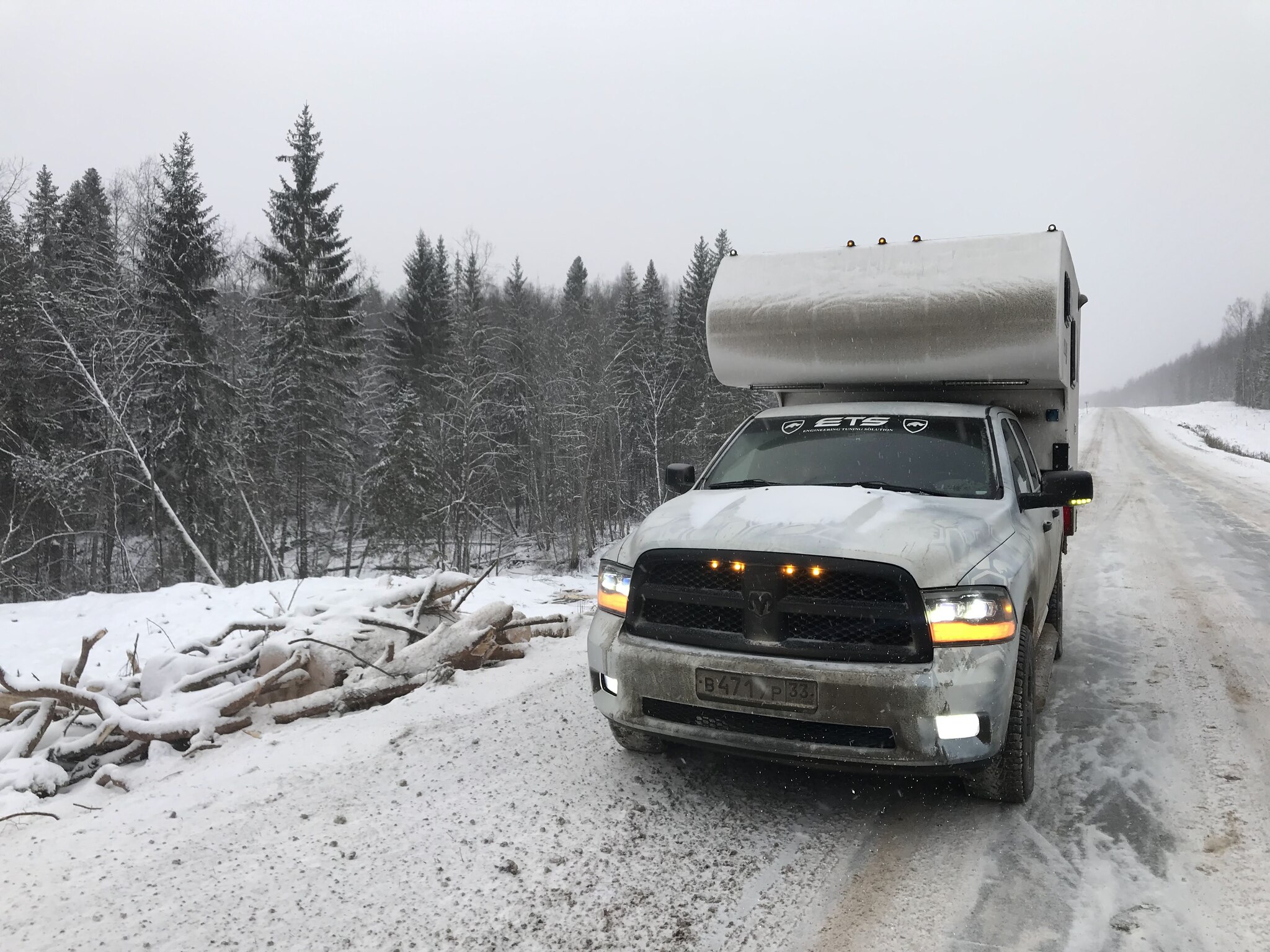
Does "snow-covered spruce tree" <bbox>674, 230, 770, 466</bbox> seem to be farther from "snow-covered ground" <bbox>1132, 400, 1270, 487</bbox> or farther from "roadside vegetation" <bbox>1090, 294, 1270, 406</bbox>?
"roadside vegetation" <bbox>1090, 294, 1270, 406</bbox>

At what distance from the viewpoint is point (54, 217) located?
30.5 metres

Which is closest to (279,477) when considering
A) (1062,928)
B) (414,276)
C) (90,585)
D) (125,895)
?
(90,585)

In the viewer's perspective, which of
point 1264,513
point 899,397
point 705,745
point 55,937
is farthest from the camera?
point 1264,513

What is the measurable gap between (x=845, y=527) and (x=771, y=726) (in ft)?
3.00

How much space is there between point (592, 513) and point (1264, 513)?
26.9m

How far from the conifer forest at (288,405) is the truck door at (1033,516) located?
10235 millimetres

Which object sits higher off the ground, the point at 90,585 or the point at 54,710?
the point at 54,710

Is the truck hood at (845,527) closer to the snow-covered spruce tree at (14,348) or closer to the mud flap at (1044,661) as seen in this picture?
the mud flap at (1044,661)

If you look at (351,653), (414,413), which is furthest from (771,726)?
(414,413)

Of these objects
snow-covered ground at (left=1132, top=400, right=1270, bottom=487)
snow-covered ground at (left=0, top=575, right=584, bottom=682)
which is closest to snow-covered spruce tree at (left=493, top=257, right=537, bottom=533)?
snow-covered ground at (left=0, top=575, right=584, bottom=682)

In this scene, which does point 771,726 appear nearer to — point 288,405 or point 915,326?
point 915,326

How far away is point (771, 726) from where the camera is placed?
10.9 feet

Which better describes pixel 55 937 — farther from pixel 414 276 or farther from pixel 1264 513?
pixel 414 276

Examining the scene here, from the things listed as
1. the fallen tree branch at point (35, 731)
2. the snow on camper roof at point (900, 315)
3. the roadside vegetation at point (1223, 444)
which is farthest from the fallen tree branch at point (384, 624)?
the roadside vegetation at point (1223, 444)
